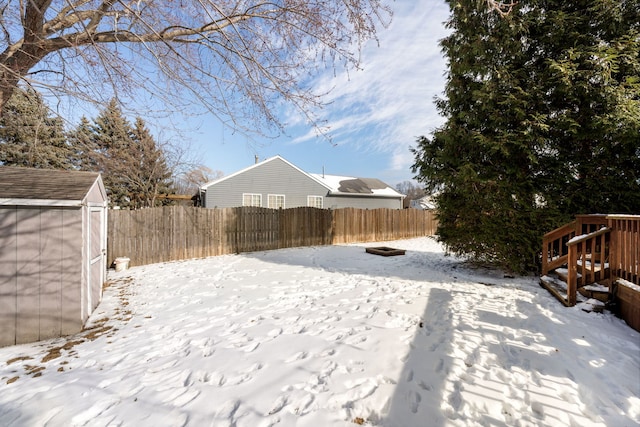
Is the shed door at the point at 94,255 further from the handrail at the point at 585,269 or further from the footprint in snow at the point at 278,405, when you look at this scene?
the handrail at the point at 585,269

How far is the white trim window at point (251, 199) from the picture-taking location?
16656 mm

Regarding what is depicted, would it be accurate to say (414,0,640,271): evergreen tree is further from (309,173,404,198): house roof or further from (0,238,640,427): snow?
(309,173,404,198): house roof

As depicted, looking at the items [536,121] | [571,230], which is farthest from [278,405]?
[536,121]

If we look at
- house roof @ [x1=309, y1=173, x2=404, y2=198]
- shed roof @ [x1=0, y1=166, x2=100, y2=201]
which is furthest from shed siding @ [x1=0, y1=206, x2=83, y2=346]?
house roof @ [x1=309, y1=173, x2=404, y2=198]

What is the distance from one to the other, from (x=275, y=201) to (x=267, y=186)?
109 cm

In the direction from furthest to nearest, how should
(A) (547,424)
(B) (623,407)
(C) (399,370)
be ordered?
(C) (399,370) < (B) (623,407) < (A) (547,424)

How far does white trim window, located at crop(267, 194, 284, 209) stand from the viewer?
56.9 ft

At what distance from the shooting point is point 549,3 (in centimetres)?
585

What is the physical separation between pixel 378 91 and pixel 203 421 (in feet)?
22.1

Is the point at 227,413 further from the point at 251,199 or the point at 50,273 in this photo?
the point at 251,199

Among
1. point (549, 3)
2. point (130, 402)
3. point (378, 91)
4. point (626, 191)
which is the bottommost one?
point (130, 402)

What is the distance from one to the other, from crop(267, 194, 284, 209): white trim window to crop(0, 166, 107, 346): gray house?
1346 centimetres

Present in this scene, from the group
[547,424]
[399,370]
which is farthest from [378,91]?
[547,424]

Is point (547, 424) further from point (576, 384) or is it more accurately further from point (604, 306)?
point (604, 306)
